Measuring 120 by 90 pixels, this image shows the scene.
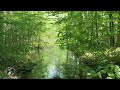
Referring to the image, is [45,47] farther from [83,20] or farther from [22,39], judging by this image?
[83,20]

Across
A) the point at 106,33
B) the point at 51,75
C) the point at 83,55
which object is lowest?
the point at 51,75

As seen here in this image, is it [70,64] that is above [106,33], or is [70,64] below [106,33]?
below
